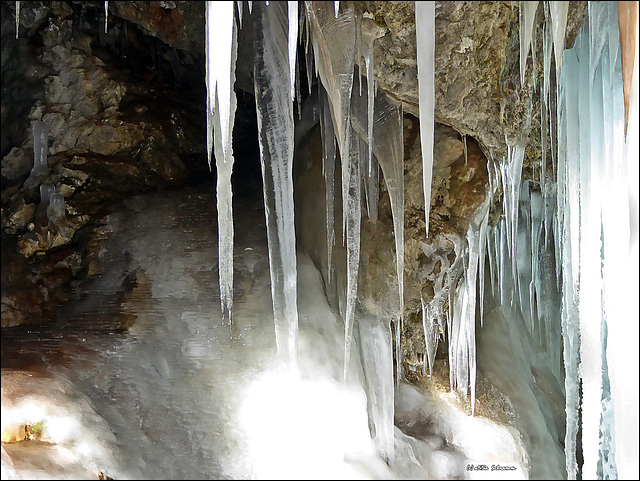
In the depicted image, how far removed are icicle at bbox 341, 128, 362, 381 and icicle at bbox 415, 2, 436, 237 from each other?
1.60ft

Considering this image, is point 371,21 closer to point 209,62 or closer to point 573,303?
point 209,62

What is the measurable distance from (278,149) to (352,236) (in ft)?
2.12

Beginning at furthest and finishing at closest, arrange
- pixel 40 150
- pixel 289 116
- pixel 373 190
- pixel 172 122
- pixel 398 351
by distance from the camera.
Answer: pixel 172 122
pixel 40 150
pixel 398 351
pixel 373 190
pixel 289 116

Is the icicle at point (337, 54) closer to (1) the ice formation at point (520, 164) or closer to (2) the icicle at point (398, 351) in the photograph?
(1) the ice formation at point (520, 164)

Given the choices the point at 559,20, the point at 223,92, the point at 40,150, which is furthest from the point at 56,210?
the point at 559,20

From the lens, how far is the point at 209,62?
89.6 inches

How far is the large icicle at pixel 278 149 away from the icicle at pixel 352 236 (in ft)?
0.96

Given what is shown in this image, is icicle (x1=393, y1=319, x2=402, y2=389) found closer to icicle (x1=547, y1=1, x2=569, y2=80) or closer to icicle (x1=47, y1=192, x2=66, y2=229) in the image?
icicle (x1=547, y1=1, x2=569, y2=80)

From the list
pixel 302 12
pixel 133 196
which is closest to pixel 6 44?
pixel 133 196

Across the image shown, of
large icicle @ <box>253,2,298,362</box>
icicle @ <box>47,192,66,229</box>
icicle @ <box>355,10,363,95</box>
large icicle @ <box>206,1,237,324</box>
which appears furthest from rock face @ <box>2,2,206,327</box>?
icicle @ <box>355,10,363,95</box>

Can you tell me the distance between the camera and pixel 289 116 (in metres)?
2.73

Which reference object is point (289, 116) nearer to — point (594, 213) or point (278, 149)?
point (278, 149)

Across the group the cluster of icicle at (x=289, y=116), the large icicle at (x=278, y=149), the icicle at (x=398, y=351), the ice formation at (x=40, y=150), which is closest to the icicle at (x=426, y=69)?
the cluster of icicle at (x=289, y=116)

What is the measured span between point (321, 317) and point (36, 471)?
1.63 meters
